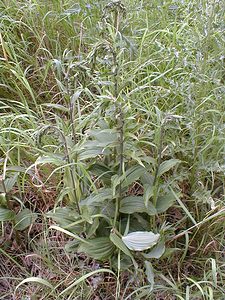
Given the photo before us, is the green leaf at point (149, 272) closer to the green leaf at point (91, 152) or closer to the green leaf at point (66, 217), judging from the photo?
the green leaf at point (66, 217)

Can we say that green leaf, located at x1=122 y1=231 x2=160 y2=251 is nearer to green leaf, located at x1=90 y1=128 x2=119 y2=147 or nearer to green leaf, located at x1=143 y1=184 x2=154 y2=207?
green leaf, located at x1=143 y1=184 x2=154 y2=207

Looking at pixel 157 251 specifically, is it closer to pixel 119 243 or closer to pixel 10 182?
pixel 119 243

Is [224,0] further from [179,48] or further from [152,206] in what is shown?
[152,206]

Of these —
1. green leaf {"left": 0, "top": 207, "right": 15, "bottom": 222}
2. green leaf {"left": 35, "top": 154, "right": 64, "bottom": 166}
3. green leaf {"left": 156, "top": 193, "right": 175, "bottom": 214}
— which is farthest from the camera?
green leaf {"left": 0, "top": 207, "right": 15, "bottom": 222}

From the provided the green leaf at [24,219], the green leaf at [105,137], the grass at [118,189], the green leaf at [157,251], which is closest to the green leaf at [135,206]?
the grass at [118,189]

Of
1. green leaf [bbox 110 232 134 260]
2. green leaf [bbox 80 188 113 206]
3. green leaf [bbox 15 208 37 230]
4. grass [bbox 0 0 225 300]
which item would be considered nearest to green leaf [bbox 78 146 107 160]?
grass [bbox 0 0 225 300]

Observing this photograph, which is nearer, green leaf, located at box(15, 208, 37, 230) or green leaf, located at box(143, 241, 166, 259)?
green leaf, located at box(143, 241, 166, 259)

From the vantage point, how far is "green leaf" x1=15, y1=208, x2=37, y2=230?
1.61 metres

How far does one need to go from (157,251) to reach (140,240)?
8 cm

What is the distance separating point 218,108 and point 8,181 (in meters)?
0.82

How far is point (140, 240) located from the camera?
54.5 inches

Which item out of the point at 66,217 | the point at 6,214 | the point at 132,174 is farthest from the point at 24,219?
the point at 132,174

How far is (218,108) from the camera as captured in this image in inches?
68.3

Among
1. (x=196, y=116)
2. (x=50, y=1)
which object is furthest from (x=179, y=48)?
(x=50, y=1)
